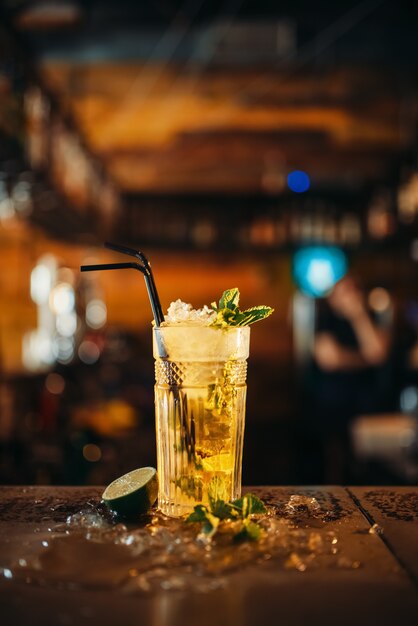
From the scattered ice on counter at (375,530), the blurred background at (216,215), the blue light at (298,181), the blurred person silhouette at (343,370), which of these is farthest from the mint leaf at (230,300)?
the blue light at (298,181)

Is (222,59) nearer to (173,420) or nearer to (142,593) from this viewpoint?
(173,420)

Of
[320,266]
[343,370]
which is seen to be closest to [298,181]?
[320,266]

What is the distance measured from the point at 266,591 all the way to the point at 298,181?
24.6 feet

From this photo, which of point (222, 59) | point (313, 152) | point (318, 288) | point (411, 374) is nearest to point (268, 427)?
point (318, 288)

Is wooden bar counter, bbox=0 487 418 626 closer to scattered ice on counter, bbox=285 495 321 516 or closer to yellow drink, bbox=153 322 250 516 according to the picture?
scattered ice on counter, bbox=285 495 321 516

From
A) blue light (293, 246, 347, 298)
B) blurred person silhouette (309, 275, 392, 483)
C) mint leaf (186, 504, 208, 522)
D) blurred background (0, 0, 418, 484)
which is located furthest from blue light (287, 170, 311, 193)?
mint leaf (186, 504, 208, 522)

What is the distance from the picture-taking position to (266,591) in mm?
830

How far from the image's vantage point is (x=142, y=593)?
0.83 meters

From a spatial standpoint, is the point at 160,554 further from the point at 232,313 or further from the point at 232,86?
the point at 232,86

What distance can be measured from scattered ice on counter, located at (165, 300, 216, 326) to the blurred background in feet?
7.97

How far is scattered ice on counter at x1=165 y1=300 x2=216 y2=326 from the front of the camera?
121cm

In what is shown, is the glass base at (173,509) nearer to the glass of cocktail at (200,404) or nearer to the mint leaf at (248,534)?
the glass of cocktail at (200,404)

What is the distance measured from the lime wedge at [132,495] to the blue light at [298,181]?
7.13m

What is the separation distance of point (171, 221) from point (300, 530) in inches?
294
